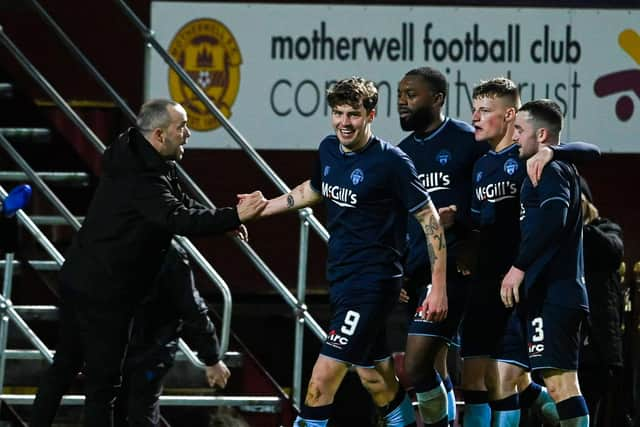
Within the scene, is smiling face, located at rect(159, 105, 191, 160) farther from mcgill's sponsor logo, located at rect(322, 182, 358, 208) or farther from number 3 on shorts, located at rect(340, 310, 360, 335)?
number 3 on shorts, located at rect(340, 310, 360, 335)

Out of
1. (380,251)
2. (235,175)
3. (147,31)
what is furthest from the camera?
(235,175)

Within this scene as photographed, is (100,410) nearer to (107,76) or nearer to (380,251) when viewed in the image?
(380,251)

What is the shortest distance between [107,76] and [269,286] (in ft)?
6.08

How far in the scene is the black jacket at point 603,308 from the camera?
28.8 feet

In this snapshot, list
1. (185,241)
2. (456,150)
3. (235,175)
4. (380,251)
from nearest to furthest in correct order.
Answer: (380,251), (456,150), (185,241), (235,175)

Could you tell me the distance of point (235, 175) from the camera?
999cm

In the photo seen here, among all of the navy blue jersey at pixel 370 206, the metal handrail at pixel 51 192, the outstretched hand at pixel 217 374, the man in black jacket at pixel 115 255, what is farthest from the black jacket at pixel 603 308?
the man in black jacket at pixel 115 255

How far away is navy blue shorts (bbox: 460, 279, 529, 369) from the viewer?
24.4ft

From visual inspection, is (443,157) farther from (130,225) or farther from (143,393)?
(143,393)

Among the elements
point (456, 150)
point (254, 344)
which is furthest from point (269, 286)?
point (456, 150)

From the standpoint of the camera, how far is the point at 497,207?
741 cm

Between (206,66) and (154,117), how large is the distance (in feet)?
8.94

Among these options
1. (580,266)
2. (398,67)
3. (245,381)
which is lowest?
(245,381)

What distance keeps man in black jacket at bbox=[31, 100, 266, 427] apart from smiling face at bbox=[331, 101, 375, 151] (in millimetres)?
531
